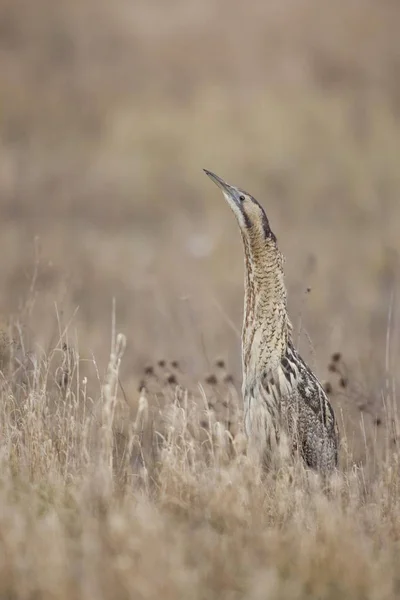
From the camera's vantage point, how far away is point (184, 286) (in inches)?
617

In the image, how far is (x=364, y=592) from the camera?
480 cm

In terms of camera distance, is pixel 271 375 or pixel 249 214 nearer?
pixel 271 375

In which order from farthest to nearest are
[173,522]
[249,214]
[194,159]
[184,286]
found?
[194,159]
[184,286]
[249,214]
[173,522]

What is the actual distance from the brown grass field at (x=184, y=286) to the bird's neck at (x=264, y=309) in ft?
1.20

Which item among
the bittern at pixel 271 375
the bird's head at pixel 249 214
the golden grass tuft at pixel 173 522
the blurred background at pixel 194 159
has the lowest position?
the golden grass tuft at pixel 173 522

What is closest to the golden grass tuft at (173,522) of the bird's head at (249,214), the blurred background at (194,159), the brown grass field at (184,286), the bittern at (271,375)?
the brown grass field at (184,286)

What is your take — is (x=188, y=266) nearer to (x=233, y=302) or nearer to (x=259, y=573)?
(x=233, y=302)

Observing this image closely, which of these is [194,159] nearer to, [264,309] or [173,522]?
[264,309]

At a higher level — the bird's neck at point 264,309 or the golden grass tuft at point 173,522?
the bird's neck at point 264,309

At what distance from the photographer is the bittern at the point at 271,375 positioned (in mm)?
6344

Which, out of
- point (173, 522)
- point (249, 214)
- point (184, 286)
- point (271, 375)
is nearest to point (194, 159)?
point (184, 286)

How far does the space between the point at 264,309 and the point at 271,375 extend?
0.34 m

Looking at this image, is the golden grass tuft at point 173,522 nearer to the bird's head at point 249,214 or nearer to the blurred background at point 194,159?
the bird's head at point 249,214

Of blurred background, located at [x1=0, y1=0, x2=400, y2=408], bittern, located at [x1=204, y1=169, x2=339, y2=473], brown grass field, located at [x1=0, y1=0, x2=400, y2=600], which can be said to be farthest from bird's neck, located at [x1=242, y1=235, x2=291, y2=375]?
blurred background, located at [x1=0, y1=0, x2=400, y2=408]
